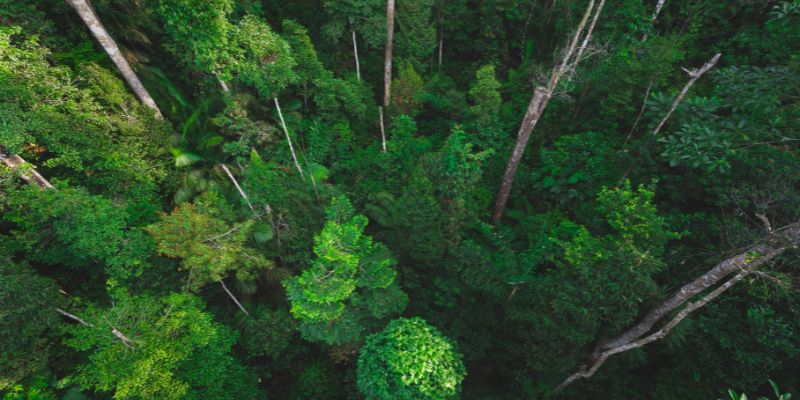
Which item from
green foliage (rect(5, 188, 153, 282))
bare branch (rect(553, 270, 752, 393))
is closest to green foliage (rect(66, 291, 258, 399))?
green foliage (rect(5, 188, 153, 282))

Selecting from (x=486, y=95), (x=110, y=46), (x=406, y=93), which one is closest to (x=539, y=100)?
(x=486, y=95)

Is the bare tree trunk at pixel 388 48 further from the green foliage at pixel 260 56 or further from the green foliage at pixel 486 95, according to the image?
the green foliage at pixel 260 56

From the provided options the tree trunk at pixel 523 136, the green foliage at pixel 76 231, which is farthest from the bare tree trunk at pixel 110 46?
the tree trunk at pixel 523 136

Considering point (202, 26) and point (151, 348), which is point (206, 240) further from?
point (202, 26)

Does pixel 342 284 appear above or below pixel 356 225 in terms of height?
below

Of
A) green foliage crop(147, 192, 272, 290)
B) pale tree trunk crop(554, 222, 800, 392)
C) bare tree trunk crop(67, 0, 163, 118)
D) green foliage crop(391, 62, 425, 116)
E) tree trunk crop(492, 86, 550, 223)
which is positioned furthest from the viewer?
green foliage crop(391, 62, 425, 116)

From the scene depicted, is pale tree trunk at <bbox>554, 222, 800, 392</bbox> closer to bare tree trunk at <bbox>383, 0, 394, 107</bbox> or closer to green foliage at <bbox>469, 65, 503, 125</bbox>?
green foliage at <bbox>469, 65, 503, 125</bbox>

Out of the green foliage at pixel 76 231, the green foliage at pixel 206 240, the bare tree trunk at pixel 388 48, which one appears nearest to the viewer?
the green foliage at pixel 76 231
